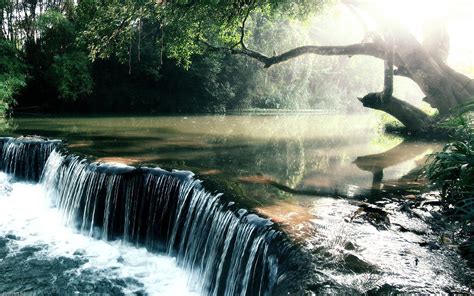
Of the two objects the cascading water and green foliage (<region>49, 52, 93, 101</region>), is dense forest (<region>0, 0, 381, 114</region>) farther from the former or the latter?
the cascading water

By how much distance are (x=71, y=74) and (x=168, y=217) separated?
60.0 feet

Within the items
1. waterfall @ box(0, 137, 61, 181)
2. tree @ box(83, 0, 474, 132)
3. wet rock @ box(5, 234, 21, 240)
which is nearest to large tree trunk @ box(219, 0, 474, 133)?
tree @ box(83, 0, 474, 132)

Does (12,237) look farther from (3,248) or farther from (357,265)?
(357,265)

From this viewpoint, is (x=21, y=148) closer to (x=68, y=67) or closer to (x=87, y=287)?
(x=87, y=287)

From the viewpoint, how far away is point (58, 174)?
1030 centimetres

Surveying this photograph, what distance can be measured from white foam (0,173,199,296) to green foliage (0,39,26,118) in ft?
31.8

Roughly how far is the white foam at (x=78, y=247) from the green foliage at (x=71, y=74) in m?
13.1

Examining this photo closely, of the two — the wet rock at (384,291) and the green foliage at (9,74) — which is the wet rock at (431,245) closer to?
the wet rock at (384,291)

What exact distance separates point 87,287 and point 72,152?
4938 mm

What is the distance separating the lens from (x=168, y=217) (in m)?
8.09

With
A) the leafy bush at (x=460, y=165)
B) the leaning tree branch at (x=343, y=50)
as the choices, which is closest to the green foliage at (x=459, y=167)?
the leafy bush at (x=460, y=165)

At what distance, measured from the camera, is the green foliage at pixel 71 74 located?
74.5ft

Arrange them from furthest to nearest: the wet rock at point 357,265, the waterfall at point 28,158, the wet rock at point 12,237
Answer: the waterfall at point 28,158 < the wet rock at point 12,237 < the wet rock at point 357,265

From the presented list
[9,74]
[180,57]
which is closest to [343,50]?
[180,57]
